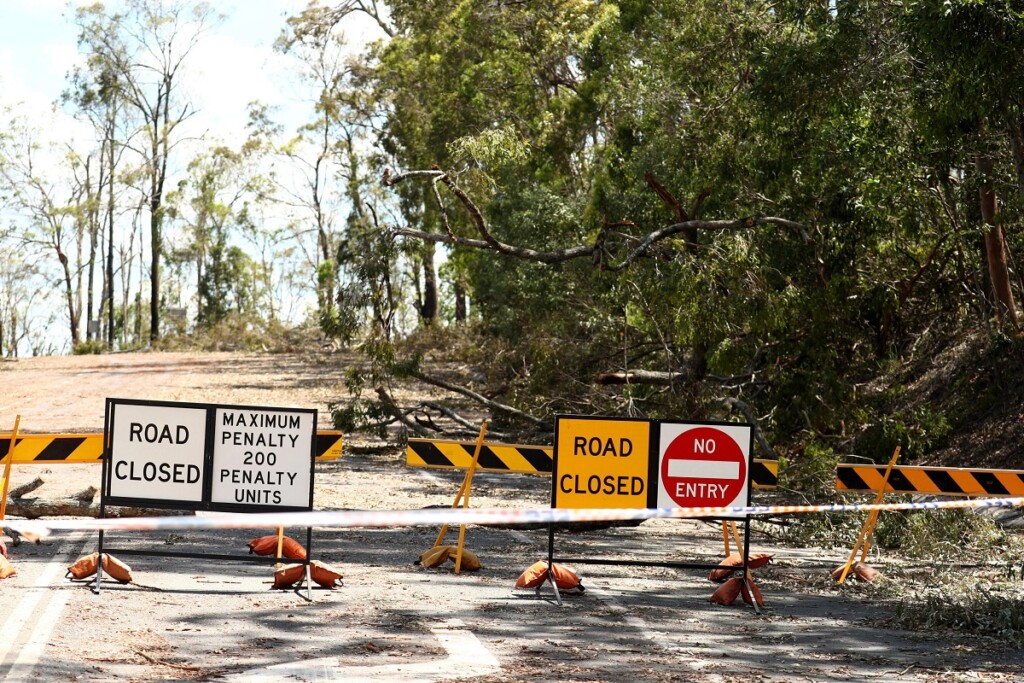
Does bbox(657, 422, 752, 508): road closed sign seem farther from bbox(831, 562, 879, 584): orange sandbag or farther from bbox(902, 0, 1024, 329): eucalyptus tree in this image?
bbox(902, 0, 1024, 329): eucalyptus tree

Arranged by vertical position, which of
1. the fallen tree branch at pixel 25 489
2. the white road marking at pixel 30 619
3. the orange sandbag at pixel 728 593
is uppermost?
the fallen tree branch at pixel 25 489

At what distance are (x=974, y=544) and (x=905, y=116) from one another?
24.7 feet

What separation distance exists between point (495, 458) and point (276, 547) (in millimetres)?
2009

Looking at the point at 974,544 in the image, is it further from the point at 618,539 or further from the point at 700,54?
the point at 700,54

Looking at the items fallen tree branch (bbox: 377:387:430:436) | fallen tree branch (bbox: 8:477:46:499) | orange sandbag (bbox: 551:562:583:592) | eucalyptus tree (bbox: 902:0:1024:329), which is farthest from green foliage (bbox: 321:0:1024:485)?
fallen tree branch (bbox: 8:477:46:499)

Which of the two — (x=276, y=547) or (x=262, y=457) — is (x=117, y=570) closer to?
(x=262, y=457)

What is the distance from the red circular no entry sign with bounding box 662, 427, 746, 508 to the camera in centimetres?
909

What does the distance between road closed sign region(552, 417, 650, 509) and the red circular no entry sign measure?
0.67 ft

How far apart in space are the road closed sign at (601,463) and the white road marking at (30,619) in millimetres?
3727

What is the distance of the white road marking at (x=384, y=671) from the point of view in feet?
20.3

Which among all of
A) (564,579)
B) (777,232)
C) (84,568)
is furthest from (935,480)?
(777,232)

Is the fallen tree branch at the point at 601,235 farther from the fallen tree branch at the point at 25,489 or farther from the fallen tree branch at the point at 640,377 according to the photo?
the fallen tree branch at the point at 25,489

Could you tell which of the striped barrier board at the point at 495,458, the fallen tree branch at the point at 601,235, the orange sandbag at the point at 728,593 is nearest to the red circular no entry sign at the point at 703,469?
the orange sandbag at the point at 728,593

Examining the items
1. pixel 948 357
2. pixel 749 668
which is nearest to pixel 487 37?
pixel 948 357
